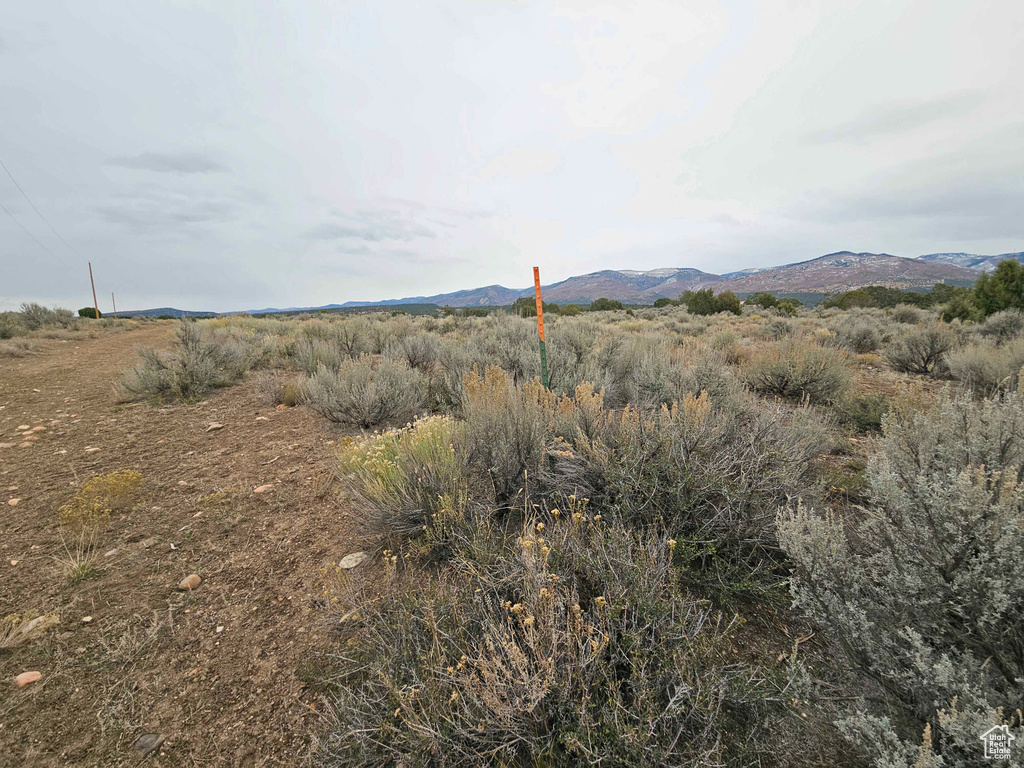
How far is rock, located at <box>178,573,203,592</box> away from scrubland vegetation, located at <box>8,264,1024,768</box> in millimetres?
990

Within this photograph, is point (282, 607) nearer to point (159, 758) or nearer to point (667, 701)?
point (159, 758)

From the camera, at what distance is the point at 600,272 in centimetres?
16888

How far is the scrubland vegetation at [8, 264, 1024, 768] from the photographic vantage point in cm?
128

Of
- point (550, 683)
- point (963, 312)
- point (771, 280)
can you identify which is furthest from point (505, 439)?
point (771, 280)

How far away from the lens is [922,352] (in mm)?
7492

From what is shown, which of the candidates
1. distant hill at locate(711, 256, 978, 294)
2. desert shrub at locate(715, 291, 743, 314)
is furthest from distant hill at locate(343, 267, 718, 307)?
desert shrub at locate(715, 291, 743, 314)

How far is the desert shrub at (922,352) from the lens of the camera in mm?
7387

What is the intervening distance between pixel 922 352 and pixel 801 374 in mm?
4389

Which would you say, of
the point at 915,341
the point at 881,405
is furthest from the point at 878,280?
the point at 881,405

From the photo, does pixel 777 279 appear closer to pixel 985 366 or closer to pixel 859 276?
pixel 859 276

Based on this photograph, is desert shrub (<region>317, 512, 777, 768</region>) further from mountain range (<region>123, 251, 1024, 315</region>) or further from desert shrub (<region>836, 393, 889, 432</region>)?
mountain range (<region>123, 251, 1024, 315</region>)

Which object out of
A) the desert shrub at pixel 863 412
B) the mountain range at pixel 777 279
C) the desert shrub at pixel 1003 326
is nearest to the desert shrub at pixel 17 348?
the desert shrub at pixel 863 412

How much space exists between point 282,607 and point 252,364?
7.89 m

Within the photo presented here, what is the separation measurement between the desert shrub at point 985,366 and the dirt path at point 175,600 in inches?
307
